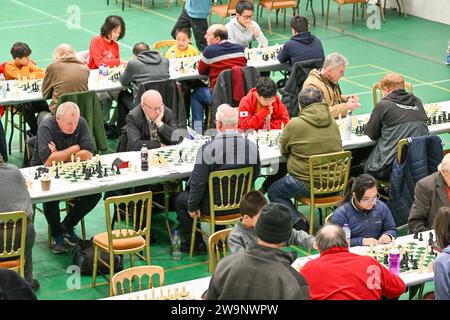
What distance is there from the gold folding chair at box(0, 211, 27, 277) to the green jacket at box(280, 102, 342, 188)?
292cm

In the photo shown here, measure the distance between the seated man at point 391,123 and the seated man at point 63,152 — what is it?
9.42 feet

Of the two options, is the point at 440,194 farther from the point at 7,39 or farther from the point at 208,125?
the point at 7,39

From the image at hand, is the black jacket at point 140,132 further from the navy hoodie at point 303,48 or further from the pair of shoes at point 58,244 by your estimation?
the navy hoodie at point 303,48

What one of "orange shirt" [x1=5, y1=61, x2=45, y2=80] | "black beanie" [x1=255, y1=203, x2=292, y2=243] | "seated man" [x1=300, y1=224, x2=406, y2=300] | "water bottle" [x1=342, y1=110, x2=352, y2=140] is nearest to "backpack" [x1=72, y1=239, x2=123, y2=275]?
"water bottle" [x1=342, y1=110, x2=352, y2=140]

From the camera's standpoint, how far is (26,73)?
13086mm

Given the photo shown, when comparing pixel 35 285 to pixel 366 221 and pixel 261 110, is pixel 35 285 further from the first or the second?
pixel 261 110

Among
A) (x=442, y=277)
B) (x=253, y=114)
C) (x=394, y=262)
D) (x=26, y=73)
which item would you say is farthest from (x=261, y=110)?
(x=442, y=277)

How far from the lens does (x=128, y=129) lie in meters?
11.0

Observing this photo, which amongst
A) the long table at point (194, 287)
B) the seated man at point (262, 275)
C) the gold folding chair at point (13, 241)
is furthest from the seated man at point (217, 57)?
the seated man at point (262, 275)

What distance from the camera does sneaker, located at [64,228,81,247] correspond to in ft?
34.2

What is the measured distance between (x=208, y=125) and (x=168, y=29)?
5.83 m

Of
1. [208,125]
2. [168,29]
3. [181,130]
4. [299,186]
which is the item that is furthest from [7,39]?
[299,186]

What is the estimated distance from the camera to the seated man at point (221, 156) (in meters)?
9.80

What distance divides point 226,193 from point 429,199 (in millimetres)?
1942
